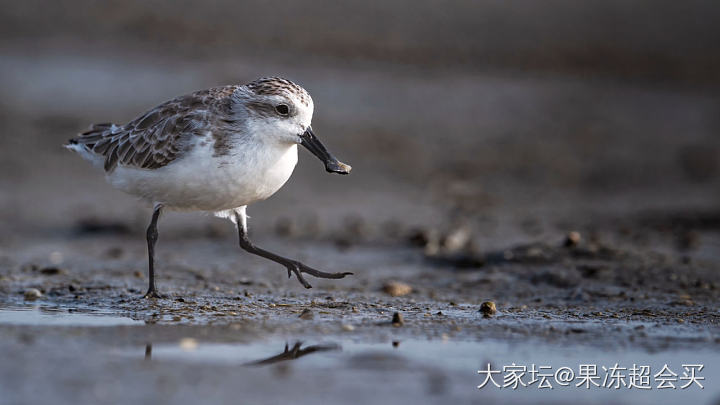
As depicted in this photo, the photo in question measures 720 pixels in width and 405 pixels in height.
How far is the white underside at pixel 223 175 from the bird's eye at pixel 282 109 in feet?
0.78

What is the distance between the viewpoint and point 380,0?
18266 millimetres

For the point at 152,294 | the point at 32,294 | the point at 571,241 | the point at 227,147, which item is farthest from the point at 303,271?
the point at 571,241

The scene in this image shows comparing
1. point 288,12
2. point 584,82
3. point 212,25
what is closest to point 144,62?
point 212,25

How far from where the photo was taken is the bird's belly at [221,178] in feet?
21.8

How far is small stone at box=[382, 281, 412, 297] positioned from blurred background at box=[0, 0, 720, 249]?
8.01ft

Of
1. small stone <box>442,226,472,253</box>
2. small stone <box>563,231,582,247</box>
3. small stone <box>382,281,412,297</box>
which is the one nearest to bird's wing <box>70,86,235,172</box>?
small stone <box>382,281,412,297</box>

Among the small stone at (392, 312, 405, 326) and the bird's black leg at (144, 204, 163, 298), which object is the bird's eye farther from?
the small stone at (392, 312, 405, 326)

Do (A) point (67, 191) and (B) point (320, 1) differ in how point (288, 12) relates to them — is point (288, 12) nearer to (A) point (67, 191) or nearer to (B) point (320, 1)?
(B) point (320, 1)

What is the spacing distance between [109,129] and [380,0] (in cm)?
1096

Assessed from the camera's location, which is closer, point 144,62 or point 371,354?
point 371,354

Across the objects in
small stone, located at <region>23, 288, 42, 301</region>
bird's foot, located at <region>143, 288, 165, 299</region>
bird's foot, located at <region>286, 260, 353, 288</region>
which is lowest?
small stone, located at <region>23, 288, 42, 301</region>

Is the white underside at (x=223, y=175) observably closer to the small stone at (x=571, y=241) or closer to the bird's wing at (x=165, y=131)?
the bird's wing at (x=165, y=131)

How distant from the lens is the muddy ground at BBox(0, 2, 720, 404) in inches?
212

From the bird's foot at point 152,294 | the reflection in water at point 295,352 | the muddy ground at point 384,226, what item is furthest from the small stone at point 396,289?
the reflection in water at point 295,352
